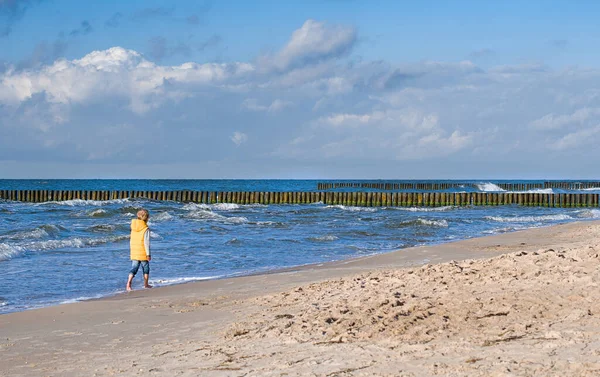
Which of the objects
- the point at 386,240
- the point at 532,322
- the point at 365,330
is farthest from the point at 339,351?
the point at 386,240

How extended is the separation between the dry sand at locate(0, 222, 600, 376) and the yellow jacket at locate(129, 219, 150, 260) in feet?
5.73

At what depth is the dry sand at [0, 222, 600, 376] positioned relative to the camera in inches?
204

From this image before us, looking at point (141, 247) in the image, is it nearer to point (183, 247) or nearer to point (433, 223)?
point (183, 247)

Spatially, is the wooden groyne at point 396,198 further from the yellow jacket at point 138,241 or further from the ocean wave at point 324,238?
the yellow jacket at point 138,241

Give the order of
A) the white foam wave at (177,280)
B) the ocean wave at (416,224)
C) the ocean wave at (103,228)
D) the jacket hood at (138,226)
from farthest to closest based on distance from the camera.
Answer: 1. the ocean wave at (416,224)
2. the ocean wave at (103,228)
3. the white foam wave at (177,280)
4. the jacket hood at (138,226)

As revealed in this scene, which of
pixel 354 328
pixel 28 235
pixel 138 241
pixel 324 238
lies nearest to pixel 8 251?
pixel 28 235

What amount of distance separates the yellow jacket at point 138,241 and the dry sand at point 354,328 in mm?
1746

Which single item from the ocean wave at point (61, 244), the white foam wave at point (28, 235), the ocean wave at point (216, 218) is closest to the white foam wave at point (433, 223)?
the ocean wave at point (216, 218)

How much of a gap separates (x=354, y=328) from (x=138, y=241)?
6.41 metres

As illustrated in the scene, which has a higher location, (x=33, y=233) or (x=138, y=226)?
(x=138, y=226)

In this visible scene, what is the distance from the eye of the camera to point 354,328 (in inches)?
247

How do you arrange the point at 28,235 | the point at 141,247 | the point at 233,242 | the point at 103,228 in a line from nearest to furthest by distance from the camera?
1. the point at 141,247
2. the point at 233,242
3. the point at 28,235
4. the point at 103,228

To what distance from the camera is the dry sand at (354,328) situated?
5.18 meters

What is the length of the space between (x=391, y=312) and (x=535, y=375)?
7.28 feet
